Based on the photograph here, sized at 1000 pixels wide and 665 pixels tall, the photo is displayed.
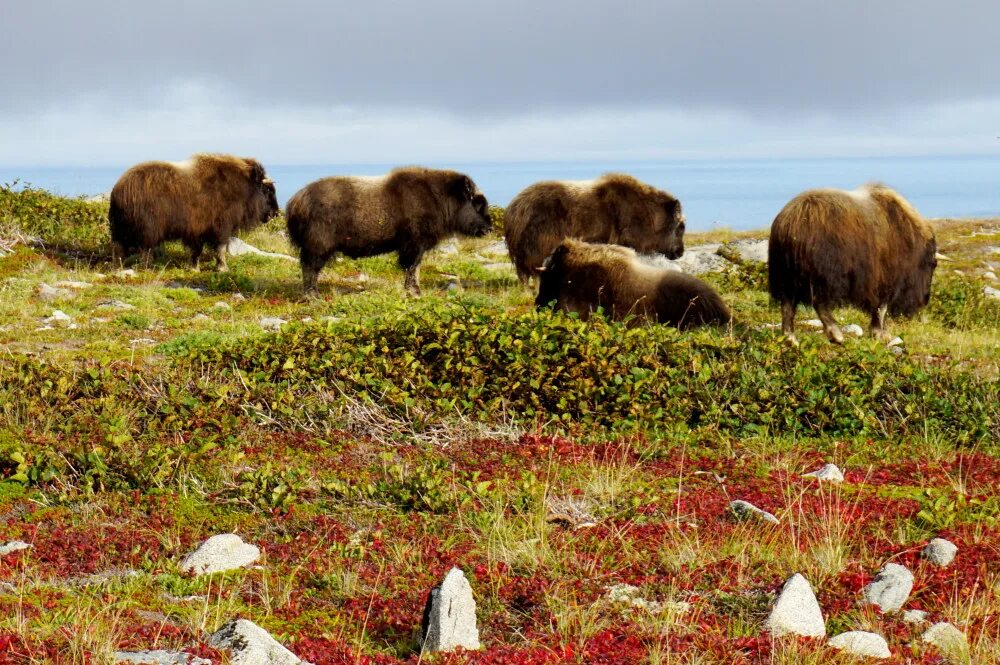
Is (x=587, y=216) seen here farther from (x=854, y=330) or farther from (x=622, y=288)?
→ (x=854, y=330)

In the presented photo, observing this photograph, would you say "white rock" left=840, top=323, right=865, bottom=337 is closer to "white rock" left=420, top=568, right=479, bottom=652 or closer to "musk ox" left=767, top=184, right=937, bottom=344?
"musk ox" left=767, top=184, right=937, bottom=344

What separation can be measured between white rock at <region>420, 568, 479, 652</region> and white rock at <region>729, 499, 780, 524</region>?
1943mm

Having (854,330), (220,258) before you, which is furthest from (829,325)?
(220,258)

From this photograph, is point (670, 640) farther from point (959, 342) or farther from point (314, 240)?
point (314, 240)

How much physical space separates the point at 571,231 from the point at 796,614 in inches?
447

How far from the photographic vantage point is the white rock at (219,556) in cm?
448

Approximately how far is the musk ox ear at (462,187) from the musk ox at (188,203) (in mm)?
3752

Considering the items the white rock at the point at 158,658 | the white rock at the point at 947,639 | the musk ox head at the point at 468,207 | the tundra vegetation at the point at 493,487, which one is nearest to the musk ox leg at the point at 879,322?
the tundra vegetation at the point at 493,487

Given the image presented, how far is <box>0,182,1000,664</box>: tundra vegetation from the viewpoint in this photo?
3816mm

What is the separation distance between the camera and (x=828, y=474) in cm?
590

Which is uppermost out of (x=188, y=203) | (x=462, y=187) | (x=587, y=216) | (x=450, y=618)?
(x=462, y=187)

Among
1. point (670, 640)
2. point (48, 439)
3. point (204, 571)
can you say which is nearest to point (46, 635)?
point (204, 571)

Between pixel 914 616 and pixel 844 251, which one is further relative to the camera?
pixel 844 251

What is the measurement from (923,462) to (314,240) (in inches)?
392
